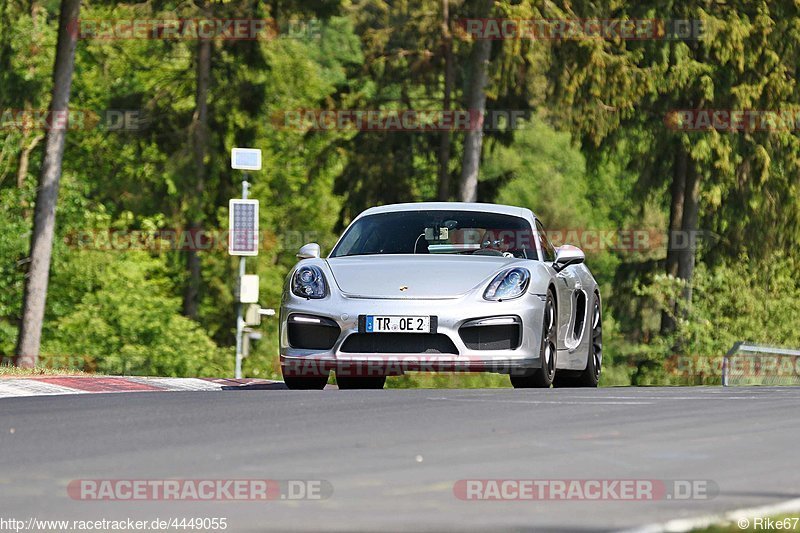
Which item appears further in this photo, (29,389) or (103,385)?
(103,385)

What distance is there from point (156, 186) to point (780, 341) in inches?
684

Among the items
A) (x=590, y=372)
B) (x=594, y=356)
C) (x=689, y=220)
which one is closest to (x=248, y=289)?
(x=689, y=220)

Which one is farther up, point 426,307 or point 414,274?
point 414,274

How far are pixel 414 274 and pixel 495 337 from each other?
2.57 ft

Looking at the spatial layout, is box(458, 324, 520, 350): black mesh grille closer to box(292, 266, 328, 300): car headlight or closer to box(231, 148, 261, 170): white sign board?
box(292, 266, 328, 300): car headlight

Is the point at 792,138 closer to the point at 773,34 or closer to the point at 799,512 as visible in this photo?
the point at 773,34

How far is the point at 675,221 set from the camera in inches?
1583

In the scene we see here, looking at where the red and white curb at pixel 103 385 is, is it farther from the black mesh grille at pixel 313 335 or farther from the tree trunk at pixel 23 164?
the tree trunk at pixel 23 164

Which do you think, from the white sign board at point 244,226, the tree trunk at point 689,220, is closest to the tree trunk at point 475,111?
the tree trunk at point 689,220

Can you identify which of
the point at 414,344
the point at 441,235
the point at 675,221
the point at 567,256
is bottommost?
the point at 675,221

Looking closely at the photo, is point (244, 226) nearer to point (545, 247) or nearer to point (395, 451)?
point (545, 247)

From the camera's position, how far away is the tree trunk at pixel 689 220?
129 ft

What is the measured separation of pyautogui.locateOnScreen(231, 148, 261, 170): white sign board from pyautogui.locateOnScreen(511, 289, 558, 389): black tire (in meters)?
13.1

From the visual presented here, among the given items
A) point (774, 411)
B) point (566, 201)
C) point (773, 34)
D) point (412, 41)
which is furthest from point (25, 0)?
point (566, 201)
